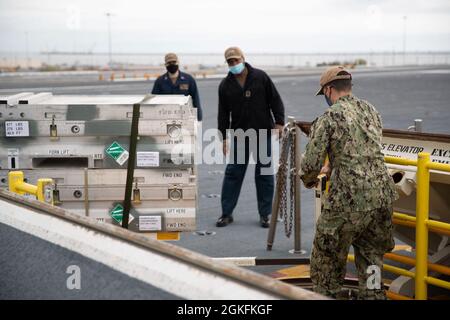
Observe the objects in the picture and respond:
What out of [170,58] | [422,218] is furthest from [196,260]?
[170,58]

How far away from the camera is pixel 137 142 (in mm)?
4918

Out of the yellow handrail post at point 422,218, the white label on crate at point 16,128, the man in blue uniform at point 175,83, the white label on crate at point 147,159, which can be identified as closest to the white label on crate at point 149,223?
the white label on crate at point 147,159

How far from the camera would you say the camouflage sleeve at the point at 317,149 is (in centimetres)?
402

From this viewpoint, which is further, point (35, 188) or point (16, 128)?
point (16, 128)

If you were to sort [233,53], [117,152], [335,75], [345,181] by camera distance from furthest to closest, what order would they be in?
[233,53] < [117,152] < [335,75] < [345,181]

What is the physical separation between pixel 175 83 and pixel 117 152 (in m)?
3.66

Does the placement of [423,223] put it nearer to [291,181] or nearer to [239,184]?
[291,181]

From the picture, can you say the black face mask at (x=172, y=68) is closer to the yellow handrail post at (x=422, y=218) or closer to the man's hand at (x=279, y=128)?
the man's hand at (x=279, y=128)

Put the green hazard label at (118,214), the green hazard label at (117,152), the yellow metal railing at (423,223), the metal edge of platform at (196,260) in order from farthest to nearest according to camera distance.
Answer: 1. the green hazard label at (118,214)
2. the green hazard label at (117,152)
3. the yellow metal railing at (423,223)
4. the metal edge of platform at (196,260)

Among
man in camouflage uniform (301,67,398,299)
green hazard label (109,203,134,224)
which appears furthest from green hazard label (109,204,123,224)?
man in camouflage uniform (301,67,398,299)

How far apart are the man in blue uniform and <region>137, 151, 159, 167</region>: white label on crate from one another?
11.5 ft

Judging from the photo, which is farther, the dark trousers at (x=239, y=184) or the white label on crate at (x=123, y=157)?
the dark trousers at (x=239, y=184)

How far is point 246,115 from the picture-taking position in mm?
7453
